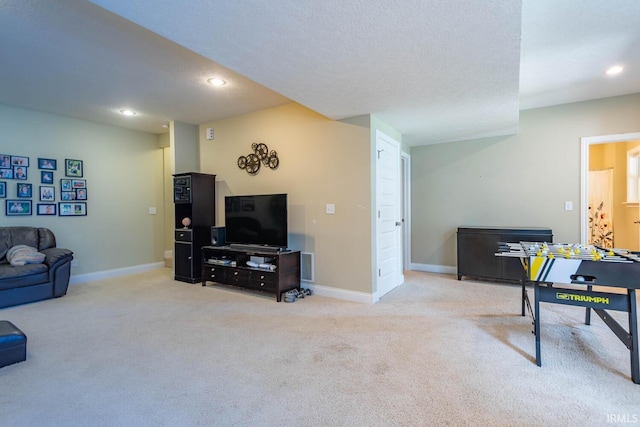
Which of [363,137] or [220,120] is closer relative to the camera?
[363,137]

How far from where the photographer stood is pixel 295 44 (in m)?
2.10

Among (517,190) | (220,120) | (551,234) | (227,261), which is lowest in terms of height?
(227,261)

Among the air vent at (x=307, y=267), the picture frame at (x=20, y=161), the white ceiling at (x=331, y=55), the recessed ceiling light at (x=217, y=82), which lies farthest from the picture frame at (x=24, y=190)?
the air vent at (x=307, y=267)

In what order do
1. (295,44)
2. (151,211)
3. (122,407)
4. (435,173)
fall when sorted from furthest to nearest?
(151,211) → (435,173) → (295,44) → (122,407)

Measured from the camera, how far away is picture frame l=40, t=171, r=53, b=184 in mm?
4648

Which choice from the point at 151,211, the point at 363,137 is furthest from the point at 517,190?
the point at 151,211

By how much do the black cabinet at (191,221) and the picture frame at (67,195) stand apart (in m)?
1.61

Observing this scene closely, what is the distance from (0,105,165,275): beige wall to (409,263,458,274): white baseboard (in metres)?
4.91

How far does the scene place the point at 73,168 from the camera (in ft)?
16.3

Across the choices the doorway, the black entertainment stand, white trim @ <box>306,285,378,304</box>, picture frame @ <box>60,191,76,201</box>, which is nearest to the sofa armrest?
picture frame @ <box>60,191,76,201</box>

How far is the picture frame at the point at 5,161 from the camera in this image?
4.29 metres

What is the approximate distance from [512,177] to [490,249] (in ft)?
3.98

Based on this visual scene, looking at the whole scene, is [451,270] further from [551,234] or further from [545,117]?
[545,117]

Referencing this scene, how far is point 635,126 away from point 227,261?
18.8 feet
